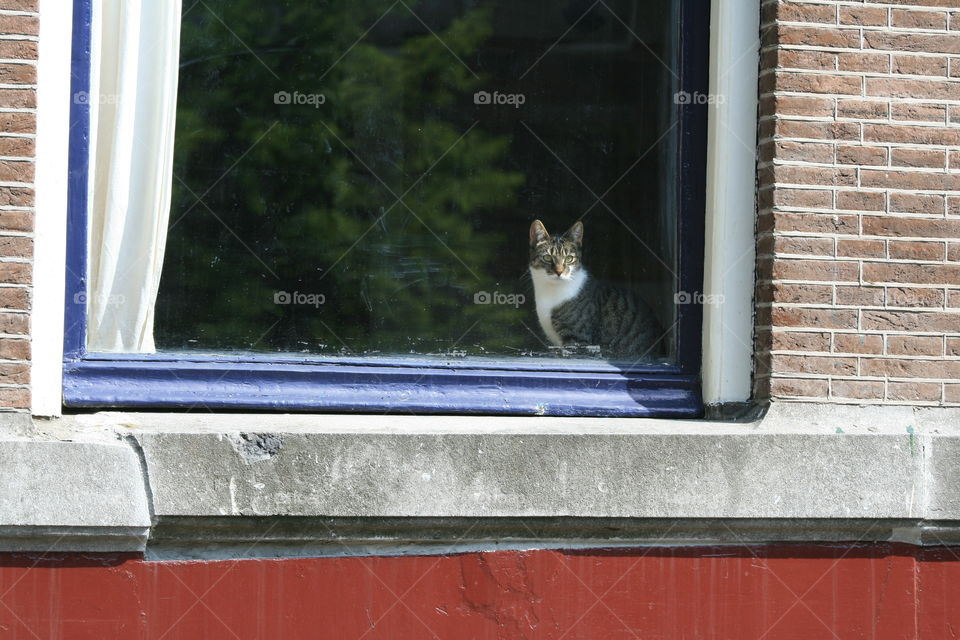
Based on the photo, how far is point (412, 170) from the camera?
4.33 m

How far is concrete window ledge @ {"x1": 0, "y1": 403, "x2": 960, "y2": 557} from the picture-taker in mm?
3406

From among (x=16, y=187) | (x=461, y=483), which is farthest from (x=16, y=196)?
(x=461, y=483)

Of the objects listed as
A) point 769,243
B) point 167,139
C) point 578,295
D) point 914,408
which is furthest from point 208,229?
point 914,408

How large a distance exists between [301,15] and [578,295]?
163cm

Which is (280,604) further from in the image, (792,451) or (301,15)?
(301,15)

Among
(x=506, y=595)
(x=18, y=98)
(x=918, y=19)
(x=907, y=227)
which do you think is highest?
(x=918, y=19)

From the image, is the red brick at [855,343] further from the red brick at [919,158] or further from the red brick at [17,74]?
the red brick at [17,74]

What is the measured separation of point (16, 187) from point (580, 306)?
7.40ft

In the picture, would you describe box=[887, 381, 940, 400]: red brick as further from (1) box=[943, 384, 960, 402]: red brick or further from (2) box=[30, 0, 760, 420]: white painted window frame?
(2) box=[30, 0, 760, 420]: white painted window frame

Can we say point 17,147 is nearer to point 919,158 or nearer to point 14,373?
point 14,373

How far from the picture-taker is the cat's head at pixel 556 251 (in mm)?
4609

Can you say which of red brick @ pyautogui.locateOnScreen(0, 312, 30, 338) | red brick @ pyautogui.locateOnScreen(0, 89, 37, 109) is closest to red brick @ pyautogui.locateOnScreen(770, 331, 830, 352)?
red brick @ pyautogui.locateOnScreen(0, 312, 30, 338)

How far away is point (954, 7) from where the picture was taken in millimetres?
3777

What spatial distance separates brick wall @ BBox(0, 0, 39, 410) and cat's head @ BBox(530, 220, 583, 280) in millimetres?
1947
